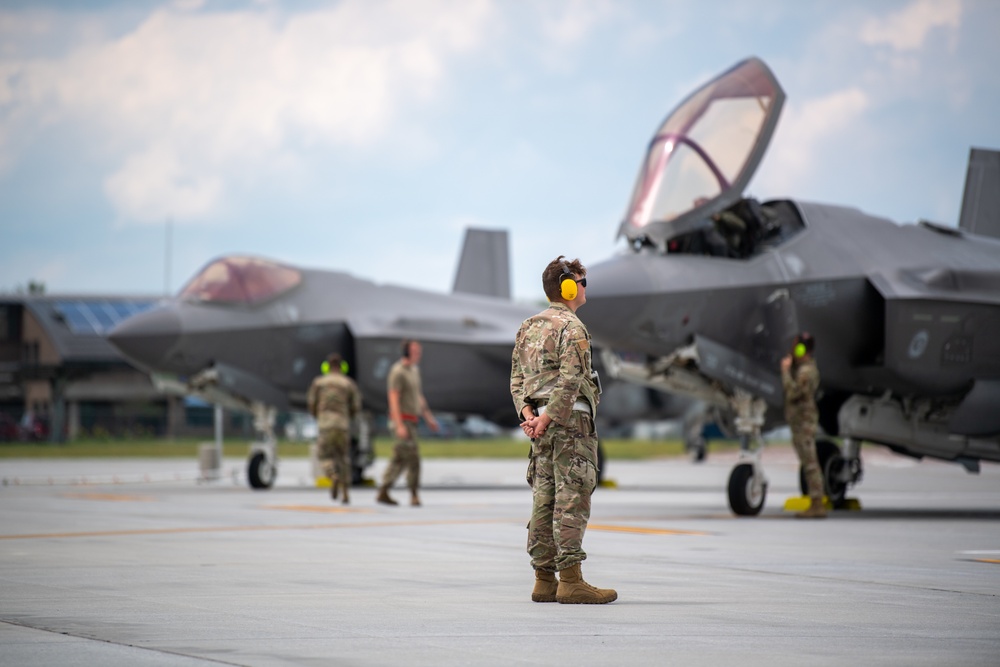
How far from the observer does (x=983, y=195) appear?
18422 mm

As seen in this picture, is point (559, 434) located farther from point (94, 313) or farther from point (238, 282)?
point (94, 313)

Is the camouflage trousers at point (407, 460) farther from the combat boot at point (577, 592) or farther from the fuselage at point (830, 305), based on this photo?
the combat boot at point (577, 592)

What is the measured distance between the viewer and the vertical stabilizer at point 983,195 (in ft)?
60.3

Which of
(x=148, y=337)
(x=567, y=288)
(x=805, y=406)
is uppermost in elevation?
(x=148, y=337)

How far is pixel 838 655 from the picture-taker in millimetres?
5340

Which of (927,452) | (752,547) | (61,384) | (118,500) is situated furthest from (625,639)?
(61,384)

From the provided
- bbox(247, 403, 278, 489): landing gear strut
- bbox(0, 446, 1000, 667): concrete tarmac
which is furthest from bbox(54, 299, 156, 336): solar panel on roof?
bbox(0, 446, 1000, 667): concrete tarmac

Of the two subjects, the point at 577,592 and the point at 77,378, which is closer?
the point at 577,592

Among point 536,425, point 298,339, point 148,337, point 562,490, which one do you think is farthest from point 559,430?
point 298,339

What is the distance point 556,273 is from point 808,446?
7720 mm

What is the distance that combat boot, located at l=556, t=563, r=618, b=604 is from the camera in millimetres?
7039

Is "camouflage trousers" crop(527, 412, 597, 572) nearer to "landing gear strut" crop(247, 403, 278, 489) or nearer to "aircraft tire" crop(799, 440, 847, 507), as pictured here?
"aircraft tire" crop(799, 440, 847, 507)

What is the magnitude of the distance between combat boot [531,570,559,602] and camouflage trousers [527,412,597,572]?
39 mm

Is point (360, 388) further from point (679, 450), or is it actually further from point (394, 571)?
point (679, 450)
